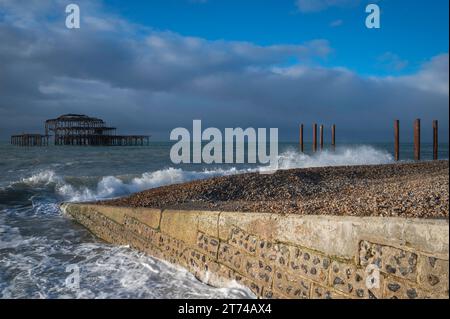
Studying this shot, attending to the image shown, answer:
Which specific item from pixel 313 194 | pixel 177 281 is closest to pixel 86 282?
pixel 177 281

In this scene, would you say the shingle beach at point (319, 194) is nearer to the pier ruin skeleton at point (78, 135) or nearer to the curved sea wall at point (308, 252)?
the curved sea wall at point (308, 252)

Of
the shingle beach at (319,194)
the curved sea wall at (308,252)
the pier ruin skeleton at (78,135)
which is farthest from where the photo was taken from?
the pier ruin skeleton at (78,135)

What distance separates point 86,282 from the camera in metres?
4.81

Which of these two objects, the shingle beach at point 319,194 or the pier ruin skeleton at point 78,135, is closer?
the shingle beach at point 319,194

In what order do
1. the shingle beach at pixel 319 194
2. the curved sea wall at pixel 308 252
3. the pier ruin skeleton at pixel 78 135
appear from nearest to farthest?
the curved sea wall at pixel 308 252
the shingle beach at pixel 319 194
the pier ruin skeleton at pixel 78 135

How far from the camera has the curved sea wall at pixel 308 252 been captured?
281 cm

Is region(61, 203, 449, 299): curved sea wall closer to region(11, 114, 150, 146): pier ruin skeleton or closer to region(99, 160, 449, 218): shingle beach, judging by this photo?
region(99, 160, 449, 218): shingle beach

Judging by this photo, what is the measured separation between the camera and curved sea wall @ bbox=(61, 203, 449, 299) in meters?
2.81

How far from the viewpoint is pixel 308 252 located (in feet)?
11.9

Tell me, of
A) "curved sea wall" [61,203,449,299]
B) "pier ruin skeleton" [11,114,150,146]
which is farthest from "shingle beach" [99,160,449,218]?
"pier ruin skeleton" [11,114,150,146]

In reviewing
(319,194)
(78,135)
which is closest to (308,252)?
(319,194)

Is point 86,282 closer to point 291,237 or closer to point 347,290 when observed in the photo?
point 291,237

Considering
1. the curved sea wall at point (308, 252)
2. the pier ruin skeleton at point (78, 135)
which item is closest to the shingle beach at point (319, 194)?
the curved sea wall at point (308, 252)
